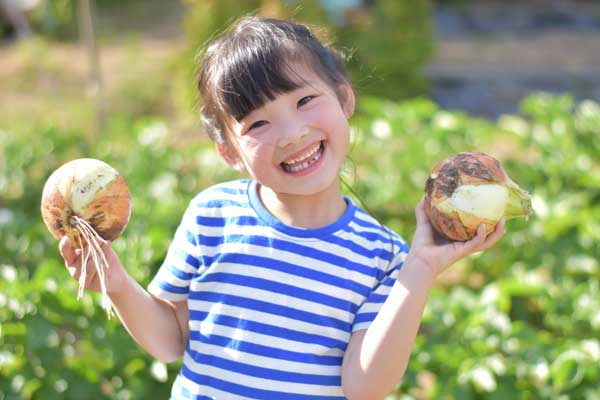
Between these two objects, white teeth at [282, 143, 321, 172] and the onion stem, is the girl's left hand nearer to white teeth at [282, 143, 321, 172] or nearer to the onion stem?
white teeth at [282, 143, 321, 172]

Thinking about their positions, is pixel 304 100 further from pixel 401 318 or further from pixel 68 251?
pixel 68 251

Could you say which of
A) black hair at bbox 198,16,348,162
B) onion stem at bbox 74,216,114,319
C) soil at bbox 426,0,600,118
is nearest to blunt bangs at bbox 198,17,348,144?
black hair at bbox 198,16,348,162

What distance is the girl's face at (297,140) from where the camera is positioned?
1709 mm

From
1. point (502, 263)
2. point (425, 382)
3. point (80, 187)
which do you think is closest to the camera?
point (80, 187)

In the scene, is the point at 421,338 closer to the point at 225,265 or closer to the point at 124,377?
the point at 124,377

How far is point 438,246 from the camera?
1649 mm

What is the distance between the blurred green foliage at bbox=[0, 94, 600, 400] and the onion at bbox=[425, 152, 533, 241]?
0.42 metres

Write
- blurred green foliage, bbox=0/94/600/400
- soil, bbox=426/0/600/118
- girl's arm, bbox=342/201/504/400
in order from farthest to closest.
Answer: soil, bbox=426/0/600/118
blurred green foliage, bbox=0/94/600/400
girl's arm, bbox=342/201/504/400

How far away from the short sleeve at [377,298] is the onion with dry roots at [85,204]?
522mm

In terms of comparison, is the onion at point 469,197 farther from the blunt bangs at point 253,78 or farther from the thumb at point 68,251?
the thumb at point 68,251

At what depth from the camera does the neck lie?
6.02ft

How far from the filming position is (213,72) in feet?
5.94

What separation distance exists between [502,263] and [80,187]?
9.18 ft

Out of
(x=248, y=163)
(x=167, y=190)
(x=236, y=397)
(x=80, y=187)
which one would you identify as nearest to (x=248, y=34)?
(x=248, y=163)
